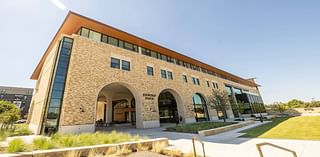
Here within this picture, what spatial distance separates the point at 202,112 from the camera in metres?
25.6

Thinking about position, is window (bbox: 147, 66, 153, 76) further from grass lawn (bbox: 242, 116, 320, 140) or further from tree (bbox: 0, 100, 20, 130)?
tree (bbox: 0, 100, 20, 130)

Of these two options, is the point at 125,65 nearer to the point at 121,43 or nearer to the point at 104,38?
the point at 121,43

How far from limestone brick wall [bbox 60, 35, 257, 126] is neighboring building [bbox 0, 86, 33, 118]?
5820 centimetres

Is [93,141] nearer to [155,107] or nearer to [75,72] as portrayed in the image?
[75,72]

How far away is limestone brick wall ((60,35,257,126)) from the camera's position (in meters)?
12.0

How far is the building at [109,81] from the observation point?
1191 cm

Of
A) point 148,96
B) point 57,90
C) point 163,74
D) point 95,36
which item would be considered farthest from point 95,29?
point 163,74

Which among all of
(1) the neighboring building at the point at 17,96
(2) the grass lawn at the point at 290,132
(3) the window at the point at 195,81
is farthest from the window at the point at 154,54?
(1) the neighboring building at the point at 17,96

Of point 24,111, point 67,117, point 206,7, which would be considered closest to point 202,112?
point 206,7

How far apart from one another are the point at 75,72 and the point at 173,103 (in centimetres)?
1576

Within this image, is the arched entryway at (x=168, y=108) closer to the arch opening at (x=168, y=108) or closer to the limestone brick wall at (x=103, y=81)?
the arch opening at (x=168, y=108)

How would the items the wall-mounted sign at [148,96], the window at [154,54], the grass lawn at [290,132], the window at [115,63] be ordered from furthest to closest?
the window at [154,54], the wall-mounted sign at [148,96], the window at [115,63], the grass lawn at [290,132]

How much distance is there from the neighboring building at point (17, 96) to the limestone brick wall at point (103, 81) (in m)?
58.2

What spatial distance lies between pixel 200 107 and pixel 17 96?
68.9 meters
